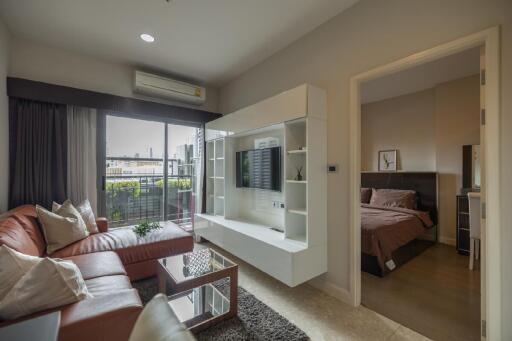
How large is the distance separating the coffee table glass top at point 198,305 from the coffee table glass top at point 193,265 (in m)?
0.14

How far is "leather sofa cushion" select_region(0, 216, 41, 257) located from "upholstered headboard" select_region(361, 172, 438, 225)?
5286mm

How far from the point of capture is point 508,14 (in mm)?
1425

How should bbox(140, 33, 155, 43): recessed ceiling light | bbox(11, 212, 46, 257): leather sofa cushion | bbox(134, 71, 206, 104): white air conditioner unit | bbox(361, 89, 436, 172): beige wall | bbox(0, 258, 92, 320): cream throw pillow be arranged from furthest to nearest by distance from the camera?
bbox(361, 89, 436, 172): beige wall, bbox(134, 71, 206, 104): white air conditioner unit, bbox(140, 33, 155, 43): recessed ceiling light, bbox(11, 212, 46, 257): leather sofa cushion, bbox(0, 258, 92, 320): cream throw pillow

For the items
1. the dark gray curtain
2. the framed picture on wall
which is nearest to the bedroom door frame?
the framed picture on wall

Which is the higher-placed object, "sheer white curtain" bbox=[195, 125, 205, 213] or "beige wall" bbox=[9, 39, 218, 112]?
"beige wall" bbox=[9, 39, 218, 112]

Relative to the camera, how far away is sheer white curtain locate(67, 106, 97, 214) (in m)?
3.00

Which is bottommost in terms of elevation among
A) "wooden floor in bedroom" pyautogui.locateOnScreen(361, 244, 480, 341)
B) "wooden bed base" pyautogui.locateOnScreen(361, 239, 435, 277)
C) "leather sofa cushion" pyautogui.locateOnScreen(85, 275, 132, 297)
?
"wooden floor in bedroom" pyautogui.locateOnScreen(361, 244, 480, 341)

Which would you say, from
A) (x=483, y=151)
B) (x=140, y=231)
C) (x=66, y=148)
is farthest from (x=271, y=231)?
(x=66, y=148)

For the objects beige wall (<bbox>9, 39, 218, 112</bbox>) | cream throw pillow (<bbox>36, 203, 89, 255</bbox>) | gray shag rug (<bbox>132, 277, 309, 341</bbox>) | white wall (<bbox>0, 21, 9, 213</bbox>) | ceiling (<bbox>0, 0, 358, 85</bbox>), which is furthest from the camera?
beige wall (<bbox>9, 39, 218, 112</bbox>)

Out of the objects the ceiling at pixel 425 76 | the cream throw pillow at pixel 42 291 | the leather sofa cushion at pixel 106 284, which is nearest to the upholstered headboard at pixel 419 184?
the ceiling at pixel 425 76

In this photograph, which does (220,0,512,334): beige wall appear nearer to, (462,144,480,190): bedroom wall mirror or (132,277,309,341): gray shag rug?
(132,277,309,341): gray shag rug

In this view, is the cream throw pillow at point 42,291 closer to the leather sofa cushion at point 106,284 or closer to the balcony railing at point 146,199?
the leather sofa cushion at point 106,284

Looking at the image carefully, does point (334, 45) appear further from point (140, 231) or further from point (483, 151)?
point (140, 231)

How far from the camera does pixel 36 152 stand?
276 centimetres
